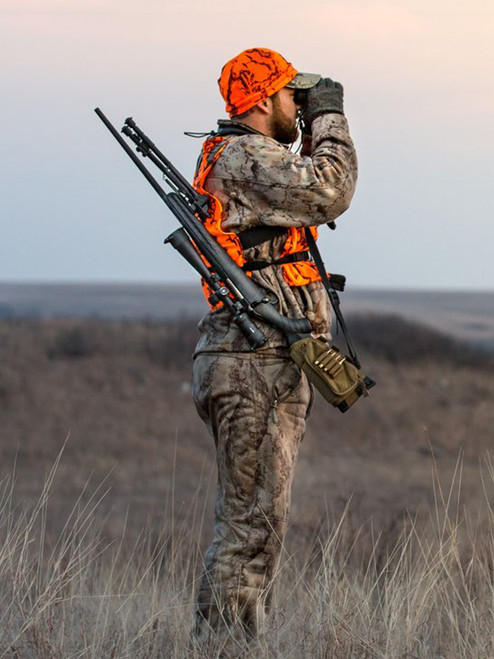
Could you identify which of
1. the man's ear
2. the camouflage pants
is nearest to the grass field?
the camouflage pants

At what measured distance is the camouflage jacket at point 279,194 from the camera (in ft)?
13.8

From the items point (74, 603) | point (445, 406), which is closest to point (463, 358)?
point (445, 406)

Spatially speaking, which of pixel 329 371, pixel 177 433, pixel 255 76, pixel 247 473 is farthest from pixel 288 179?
pixel 177 433

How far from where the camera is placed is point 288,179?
4.20 m

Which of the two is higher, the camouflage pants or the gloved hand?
the gloved hand

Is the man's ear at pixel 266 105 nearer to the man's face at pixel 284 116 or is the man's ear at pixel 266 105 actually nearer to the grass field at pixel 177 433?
the man's face at pixel 284 116

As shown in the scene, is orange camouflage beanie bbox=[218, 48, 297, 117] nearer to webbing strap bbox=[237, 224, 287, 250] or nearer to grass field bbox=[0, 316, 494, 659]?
webbing strap bbox=[237, 224, 287, 250]

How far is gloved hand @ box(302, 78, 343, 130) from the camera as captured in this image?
430 centimetres

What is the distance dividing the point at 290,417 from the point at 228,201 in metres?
0.86

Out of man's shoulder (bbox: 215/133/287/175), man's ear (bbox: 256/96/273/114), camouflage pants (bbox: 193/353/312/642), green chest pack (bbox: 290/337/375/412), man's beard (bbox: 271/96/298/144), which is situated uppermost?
man's ear (bbox: 256/96/273/114)

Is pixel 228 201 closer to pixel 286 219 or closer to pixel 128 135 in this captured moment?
pixel 286 219

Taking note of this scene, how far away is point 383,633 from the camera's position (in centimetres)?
445

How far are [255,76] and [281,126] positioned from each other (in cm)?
22

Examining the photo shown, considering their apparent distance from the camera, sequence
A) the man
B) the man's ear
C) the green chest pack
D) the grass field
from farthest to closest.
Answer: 1. the grass field
2. the man's ear
3. the man
4. the green chest pack
